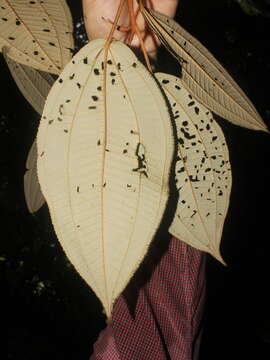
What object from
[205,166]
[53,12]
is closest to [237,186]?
[205,166]

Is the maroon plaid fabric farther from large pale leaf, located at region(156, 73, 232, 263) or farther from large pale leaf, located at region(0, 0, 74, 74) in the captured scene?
large pale leaf, located at region(0, 0, 74, 74)

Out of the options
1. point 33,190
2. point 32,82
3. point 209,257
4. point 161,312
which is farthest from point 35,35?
point 209,257

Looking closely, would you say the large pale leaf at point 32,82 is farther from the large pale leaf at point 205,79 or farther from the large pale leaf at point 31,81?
the large pale leaf at point 205,79

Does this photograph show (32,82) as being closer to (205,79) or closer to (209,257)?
(205,79)

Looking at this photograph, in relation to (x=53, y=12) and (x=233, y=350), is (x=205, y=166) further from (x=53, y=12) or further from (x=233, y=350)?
(x=233, y=350)

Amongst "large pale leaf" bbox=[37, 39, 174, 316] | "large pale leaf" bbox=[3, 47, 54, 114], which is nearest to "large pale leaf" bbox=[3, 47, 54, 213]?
"large pale leaf" bbox=[3, 47, 54, 114]

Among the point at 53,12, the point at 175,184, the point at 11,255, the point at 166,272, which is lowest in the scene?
the point at 11,255
